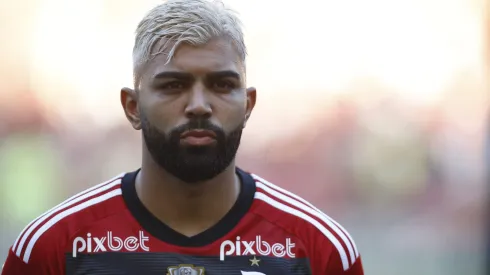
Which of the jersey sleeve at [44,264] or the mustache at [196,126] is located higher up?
the mustache at [196,126]

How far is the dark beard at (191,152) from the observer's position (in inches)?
80.5

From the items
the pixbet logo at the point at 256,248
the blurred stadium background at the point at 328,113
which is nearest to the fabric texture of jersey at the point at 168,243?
the pixbet logo at the point at 256,248

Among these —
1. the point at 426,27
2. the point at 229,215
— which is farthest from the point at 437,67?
the point at 229,215

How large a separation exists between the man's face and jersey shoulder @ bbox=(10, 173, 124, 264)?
0.82ft

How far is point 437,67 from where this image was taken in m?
3.03

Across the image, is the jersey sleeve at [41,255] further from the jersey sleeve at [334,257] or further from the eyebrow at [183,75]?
the jersey sleeve at [334,257]

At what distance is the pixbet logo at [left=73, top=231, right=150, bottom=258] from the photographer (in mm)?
2139

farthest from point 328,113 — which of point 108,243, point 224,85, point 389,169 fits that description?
point 108,243

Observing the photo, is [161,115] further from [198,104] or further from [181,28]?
[181,28]

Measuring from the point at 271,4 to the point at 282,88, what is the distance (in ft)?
1.14

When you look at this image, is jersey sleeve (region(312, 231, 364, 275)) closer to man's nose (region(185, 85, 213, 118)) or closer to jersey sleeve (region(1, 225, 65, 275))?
man's nose (region(185, 85, 213, 118))

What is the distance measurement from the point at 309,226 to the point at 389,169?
878 millimetres

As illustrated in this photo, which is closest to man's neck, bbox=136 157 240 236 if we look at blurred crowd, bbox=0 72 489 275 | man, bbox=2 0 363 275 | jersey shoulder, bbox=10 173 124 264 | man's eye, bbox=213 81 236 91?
man, bbox=2 0 363 275

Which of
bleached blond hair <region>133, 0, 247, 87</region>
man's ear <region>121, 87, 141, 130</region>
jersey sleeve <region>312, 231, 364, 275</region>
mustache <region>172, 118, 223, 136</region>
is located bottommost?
jersey sleeve <region>312, 231, 364, 275</region>
